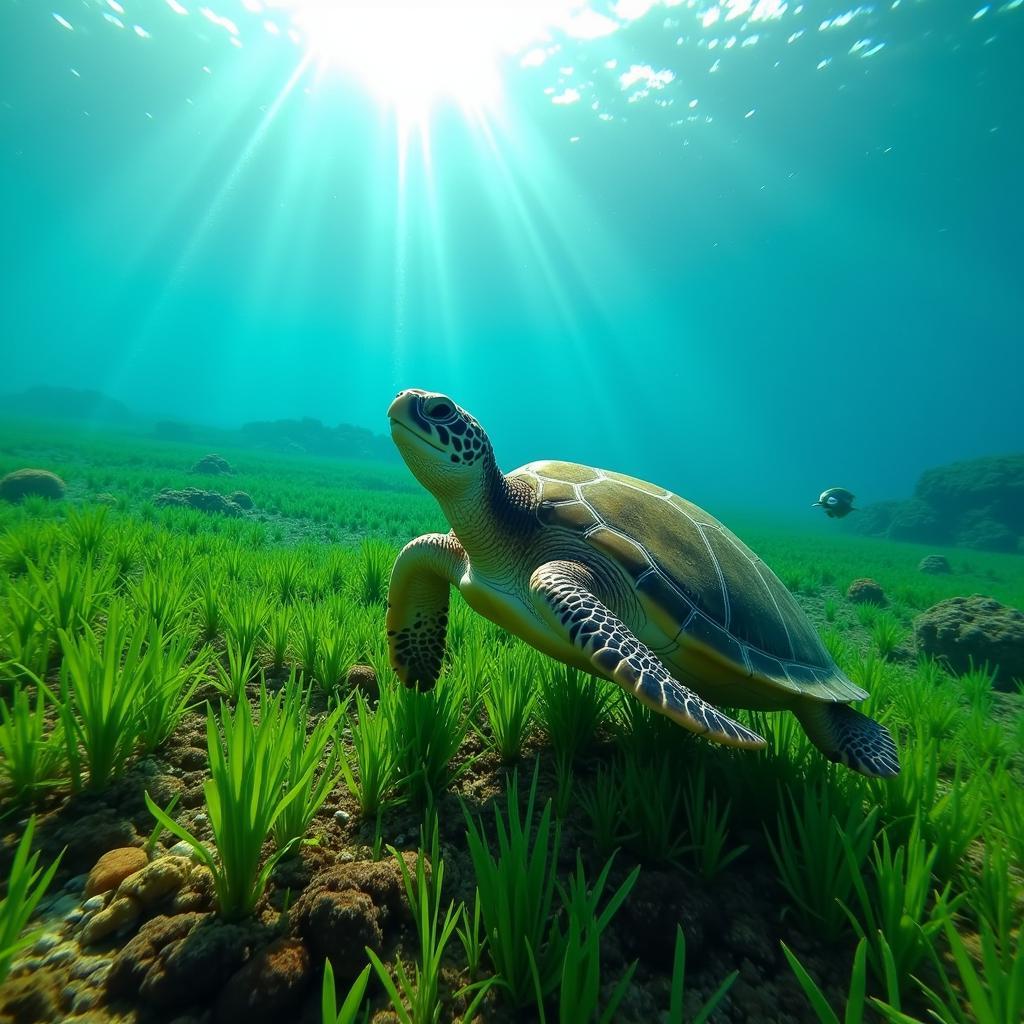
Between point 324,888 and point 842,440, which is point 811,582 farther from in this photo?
point 842,440

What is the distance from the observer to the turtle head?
222 cm

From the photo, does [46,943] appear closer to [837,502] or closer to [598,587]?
[598,587]

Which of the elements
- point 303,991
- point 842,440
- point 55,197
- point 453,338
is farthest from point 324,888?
point 842,440

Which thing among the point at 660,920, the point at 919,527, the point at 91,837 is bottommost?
the point at 919,527

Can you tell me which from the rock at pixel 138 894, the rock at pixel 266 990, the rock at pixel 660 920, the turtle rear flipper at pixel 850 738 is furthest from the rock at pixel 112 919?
the turtle rear flipper at pixel 850 738

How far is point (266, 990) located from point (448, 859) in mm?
620

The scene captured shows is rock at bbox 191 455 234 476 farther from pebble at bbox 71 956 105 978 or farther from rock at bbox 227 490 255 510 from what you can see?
pebble at bbox 71 956 105 978

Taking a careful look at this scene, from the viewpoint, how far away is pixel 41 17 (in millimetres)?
33812

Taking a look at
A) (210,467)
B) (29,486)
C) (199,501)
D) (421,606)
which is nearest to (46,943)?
(421,606)

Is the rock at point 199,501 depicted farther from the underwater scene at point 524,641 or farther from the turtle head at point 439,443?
the turtle head at point 439,443

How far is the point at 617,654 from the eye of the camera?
164 cm

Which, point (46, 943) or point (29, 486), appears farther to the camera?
point (29, 486)

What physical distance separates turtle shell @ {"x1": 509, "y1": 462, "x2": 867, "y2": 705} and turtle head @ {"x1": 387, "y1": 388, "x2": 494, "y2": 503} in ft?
1.51

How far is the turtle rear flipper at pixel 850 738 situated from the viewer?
186 centimetres
